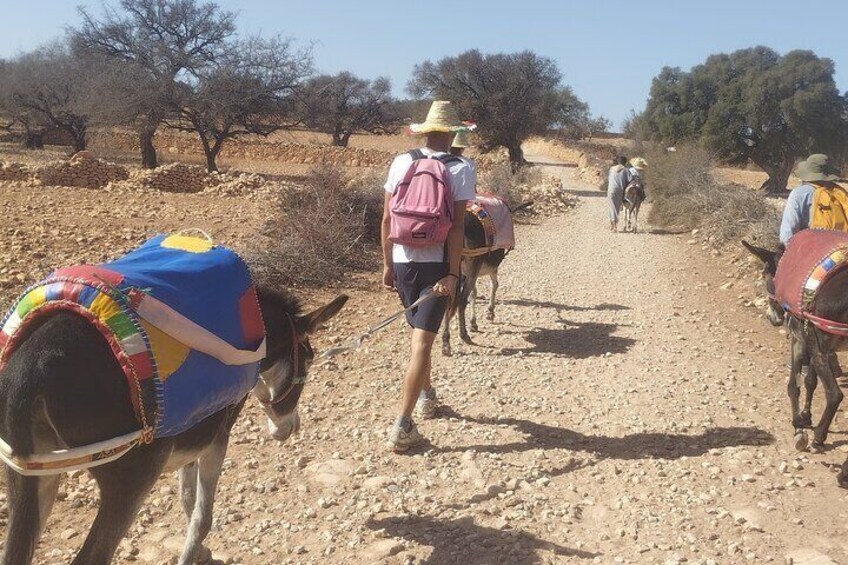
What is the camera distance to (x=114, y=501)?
2344 millimetres

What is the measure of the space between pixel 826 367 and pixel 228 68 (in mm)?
24184

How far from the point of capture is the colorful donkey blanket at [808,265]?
14.8ft

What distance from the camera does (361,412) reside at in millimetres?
5250

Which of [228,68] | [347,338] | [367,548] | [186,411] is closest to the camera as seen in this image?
[186,411]

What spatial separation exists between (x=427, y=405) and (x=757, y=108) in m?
34.2

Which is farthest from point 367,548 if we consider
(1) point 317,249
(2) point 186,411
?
(1) point 317,249

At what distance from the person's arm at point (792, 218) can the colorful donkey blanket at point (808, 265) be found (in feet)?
1.59

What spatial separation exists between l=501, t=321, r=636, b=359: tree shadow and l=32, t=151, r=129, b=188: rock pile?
A: 1615cm

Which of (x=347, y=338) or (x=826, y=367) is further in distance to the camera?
(x=347, y=338)

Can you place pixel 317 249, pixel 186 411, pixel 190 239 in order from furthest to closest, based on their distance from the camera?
pixel 317 249 → pixel 190 239 → pixel 186 411

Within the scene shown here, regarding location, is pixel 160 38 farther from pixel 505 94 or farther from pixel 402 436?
pixel 402 436

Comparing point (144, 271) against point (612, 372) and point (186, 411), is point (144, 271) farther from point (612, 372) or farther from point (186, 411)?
point (612, 372)

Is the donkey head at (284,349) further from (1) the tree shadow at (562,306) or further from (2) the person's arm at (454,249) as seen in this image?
(1) the tree shadow at (562,306)

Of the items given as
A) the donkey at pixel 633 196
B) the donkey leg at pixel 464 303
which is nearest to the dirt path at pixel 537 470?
the donkey leg at pixel 464 303
